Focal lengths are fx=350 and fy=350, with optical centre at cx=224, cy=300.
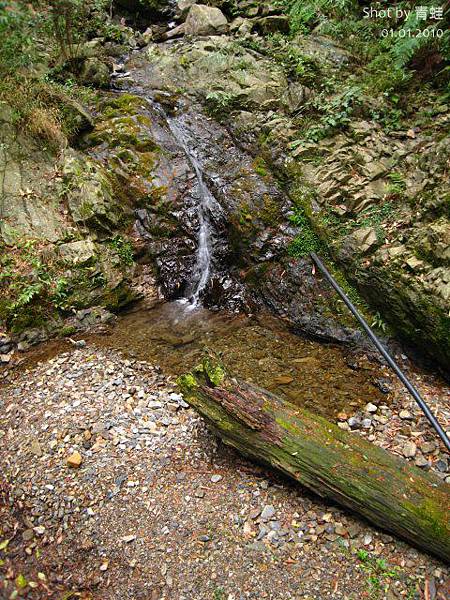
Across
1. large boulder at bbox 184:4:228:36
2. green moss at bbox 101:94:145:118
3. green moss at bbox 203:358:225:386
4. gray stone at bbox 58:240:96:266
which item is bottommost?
green moss at bbox 203:358:225:386

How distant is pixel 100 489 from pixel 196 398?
4.61ft

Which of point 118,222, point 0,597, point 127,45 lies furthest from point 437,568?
point 127,45

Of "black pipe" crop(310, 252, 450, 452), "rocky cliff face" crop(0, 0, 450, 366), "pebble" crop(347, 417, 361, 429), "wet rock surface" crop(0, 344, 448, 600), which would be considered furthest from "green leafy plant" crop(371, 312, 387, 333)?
"pebble" crop(347, 417, 361, 429)

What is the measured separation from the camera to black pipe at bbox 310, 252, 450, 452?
12.9ft

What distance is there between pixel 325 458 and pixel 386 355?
78.3 inches

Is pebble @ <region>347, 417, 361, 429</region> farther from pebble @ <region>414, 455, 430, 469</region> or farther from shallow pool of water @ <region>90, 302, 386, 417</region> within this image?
pebble @ <region>414, 455, 430, 469</region>

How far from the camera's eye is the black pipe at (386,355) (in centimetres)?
392

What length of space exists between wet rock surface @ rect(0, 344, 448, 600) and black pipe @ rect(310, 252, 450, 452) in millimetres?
356

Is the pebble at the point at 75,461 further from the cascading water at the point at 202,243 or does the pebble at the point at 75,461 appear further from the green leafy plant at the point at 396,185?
the green leafy plant at the point at 396,185

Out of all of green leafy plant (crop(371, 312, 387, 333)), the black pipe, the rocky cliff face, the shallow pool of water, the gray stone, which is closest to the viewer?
the black pipe

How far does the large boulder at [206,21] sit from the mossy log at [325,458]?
10.7m

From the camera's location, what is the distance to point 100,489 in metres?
3.80

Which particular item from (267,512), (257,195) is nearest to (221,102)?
(257,195)

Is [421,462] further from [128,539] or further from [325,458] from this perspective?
[128,539]
